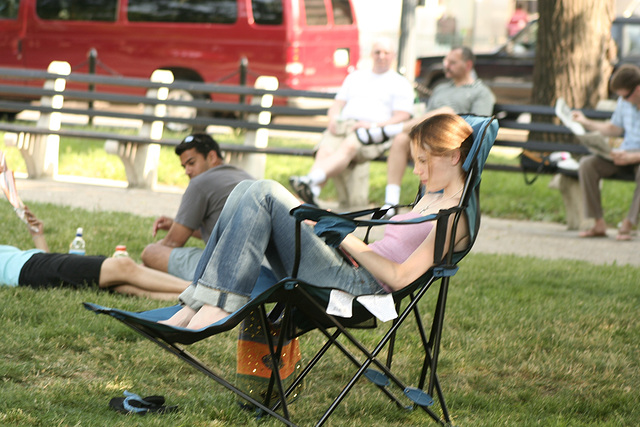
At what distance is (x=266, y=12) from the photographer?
13.8 metres

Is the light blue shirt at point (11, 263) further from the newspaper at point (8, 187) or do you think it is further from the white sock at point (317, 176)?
the white sock at point (317, 176)

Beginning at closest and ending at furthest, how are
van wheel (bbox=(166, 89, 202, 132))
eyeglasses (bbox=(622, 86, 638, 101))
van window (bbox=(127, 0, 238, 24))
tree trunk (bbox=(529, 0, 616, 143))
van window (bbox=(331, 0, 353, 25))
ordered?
eyeglasses (bbox=(622, 86, 638, 101))
tree trunk (bbox=(529, 0, 616, 143))
van wheel (bbox=(166, 89, 202, 132))
van window (bbox=(127, 0, 238, 24))
van window (bbox=(331, 0, 353, 25))

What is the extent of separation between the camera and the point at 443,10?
127ft

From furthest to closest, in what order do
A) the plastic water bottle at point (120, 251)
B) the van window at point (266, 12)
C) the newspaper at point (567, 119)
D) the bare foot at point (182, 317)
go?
the van window at point (266, 12) → the newspaper at point (567, 119) → the plastic water bottle at point (120, 251) → the bare foot at point (182, 317)

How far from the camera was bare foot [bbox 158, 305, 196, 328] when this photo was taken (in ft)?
11.4

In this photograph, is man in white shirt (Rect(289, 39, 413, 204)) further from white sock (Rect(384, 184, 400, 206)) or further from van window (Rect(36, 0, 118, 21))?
van window (Rect(36, 0, 118, 21))

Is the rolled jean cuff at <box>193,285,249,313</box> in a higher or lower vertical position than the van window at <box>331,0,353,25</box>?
lower

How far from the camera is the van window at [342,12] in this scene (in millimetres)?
14562

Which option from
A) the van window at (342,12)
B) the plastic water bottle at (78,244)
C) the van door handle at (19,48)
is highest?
the van window at (342,12)

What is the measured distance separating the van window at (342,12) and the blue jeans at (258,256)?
11484 mm

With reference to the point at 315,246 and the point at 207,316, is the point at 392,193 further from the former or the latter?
the point at 207,316

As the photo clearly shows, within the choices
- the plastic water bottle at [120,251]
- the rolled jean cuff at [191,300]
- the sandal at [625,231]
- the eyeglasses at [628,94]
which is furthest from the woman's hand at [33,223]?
the eyeglasses at [628,94]

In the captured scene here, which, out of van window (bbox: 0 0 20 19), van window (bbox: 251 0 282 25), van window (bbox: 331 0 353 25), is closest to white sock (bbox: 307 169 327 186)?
van window (bbox: 251 0 282 25)

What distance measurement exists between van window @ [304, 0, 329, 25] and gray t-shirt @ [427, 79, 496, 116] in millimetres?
5954
